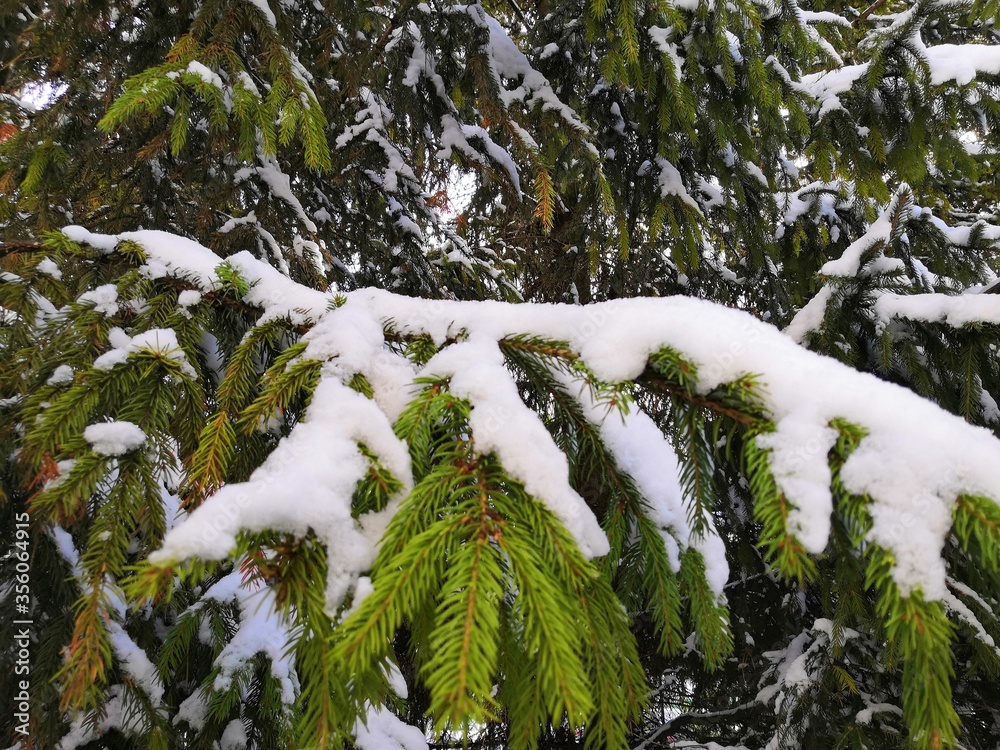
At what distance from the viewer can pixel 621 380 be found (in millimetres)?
890

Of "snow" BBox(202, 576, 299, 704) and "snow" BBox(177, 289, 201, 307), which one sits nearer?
"snow" BBox(177, 289, 201, 307)

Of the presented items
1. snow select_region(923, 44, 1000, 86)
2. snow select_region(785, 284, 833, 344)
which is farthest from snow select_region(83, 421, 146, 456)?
snow select_region(923, 44, 1000, 86)

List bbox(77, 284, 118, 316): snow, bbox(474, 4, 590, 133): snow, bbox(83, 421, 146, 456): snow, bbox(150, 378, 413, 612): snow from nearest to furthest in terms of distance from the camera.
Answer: bbox(150, 378, 413, 612): snow
bbox(83, 421, 146, 456): snow
bbox(77, 284, 118, 316): snow
bbox(474, 4, 590, 133): snow

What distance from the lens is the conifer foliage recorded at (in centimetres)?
66

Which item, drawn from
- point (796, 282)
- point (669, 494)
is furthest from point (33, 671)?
point (796, 282)

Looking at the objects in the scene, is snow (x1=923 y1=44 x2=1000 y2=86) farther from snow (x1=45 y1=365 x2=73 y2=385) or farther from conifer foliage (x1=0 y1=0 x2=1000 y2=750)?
snow (x1=45 y1=365 x2=73 y2=385)

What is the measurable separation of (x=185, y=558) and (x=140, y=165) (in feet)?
10.4

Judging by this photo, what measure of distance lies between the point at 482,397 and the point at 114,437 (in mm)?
639

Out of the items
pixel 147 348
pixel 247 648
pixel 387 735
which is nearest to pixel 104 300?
pixel 147 348

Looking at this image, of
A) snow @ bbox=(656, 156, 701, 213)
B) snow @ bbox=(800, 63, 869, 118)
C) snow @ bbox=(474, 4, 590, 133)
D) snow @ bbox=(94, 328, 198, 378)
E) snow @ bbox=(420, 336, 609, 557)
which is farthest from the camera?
snow @ bbox=(656, 156, 701, 213)

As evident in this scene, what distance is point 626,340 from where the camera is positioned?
93 centimetres

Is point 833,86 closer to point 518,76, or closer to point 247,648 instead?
Answer: point 518,76

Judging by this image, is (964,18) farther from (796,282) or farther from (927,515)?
(927,515)

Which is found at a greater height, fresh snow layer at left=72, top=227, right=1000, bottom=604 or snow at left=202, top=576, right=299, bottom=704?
fresh snow layer at left=72, top=227, right=1000, bottom=604
